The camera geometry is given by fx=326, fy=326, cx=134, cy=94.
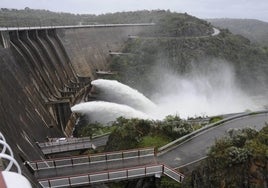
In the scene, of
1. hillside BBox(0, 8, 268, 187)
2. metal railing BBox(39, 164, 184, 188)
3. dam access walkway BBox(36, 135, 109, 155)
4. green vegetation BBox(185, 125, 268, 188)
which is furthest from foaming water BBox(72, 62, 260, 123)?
green vegetation BBox(185, 125, 268, 188)

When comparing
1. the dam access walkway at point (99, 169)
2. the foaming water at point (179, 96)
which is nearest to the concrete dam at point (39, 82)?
the dam access walkway at point (99, 169)

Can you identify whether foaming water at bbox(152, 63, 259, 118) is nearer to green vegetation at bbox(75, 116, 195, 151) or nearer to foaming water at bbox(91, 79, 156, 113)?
foaming water at bbox(91, 79, 156, 113)

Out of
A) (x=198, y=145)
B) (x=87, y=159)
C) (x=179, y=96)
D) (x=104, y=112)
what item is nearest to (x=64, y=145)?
(x=87, y=159)

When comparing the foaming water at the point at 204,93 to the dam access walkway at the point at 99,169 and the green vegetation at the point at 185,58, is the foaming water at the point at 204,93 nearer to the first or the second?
the green vegetation at the point at 185,58

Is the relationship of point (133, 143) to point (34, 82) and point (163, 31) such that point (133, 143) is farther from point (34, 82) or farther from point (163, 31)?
point (163, 31)

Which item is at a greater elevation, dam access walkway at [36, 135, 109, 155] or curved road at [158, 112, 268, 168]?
curved road at [158, 112, 268, 168]
